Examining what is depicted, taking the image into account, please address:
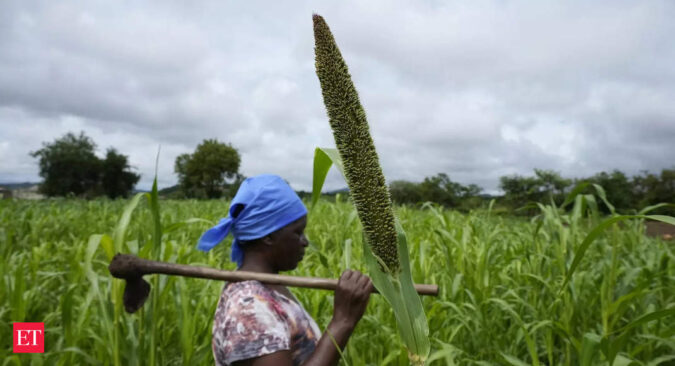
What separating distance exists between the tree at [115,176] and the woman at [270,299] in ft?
190

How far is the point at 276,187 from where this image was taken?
189 cm

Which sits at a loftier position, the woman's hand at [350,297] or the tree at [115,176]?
the tree at [115,176]

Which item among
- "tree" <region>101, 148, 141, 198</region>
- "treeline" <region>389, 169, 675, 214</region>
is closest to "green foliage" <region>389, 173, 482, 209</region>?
"treeline" <region>389, 169, 675, 214</region>

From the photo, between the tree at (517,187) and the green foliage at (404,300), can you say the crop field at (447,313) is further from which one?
the tree at (517,187)

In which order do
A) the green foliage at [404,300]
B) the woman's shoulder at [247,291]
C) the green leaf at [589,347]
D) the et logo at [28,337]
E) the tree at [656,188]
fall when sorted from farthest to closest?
the tree at [656,188] → the et logo at [28,337] → the green leaf at [589,347] → the woman's shoulder at [247,291] → the green foliage at [404,300]

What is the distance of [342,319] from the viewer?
1544 mm

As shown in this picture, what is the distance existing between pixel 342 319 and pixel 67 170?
6322 centimetres

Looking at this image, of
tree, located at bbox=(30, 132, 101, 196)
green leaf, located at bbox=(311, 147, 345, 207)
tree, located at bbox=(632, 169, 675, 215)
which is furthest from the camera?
tree, located at bbox=(30, 132, 101, 196)

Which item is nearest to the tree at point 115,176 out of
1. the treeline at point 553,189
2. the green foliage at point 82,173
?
the green foliage at point 82,173

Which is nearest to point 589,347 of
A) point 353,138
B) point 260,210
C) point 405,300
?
point 405,300

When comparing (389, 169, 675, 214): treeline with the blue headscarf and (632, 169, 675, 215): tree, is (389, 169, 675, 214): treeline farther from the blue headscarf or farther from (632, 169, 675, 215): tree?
the blue headscarf

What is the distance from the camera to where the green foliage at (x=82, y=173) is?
53.3 metres

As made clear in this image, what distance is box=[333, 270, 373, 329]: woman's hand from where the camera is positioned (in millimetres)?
1525

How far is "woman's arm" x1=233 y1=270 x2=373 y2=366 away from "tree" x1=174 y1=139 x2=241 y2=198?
174 ft
